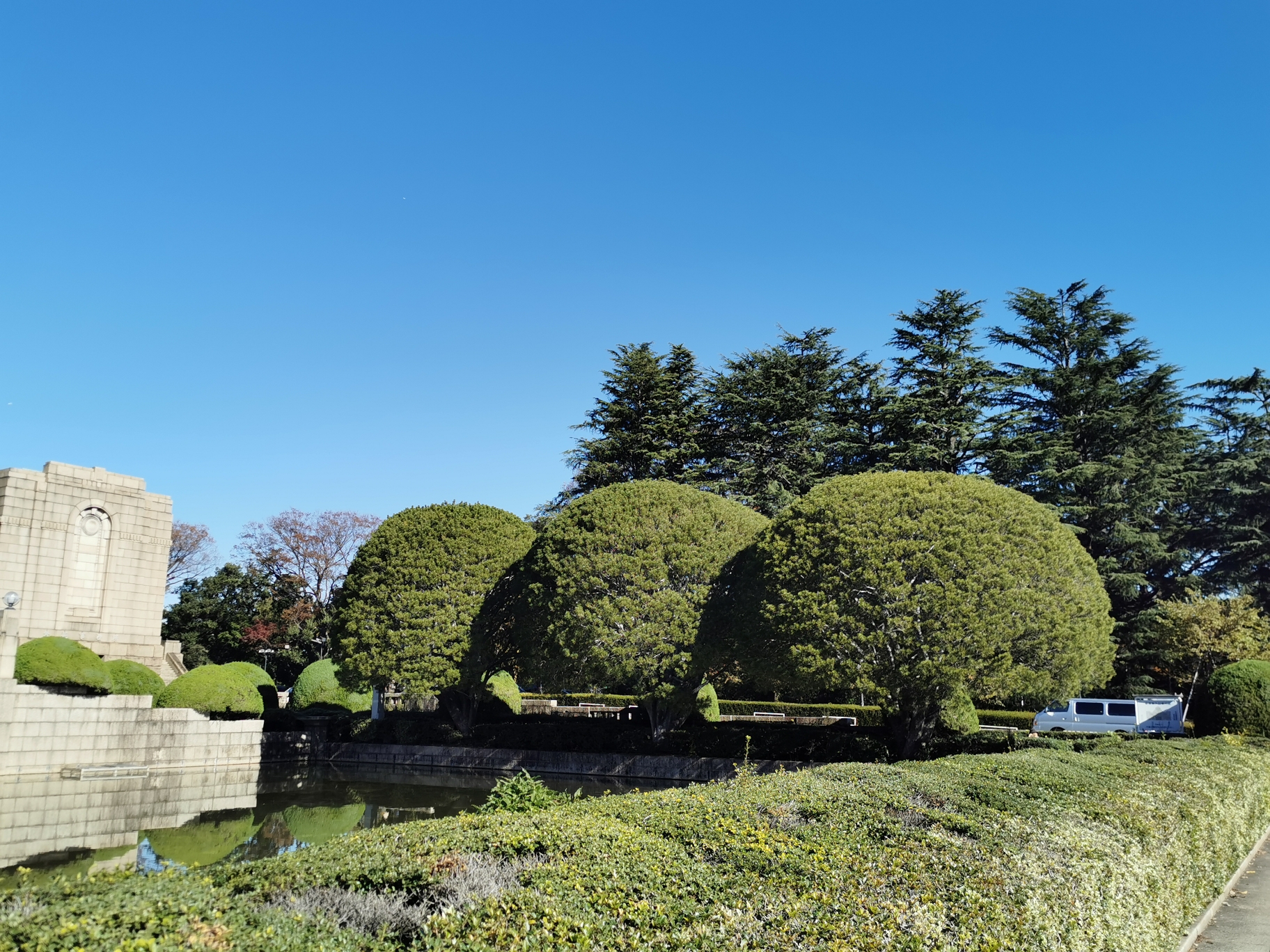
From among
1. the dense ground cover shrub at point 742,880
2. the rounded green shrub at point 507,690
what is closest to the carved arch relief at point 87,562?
the rounded green shrub at point 507,690

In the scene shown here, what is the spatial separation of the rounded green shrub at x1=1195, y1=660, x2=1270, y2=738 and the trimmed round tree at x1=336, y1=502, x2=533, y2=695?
2057 cm

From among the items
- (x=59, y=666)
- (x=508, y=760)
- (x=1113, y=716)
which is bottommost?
(x=508, y=760)

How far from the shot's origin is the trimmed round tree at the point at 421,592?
28.1m

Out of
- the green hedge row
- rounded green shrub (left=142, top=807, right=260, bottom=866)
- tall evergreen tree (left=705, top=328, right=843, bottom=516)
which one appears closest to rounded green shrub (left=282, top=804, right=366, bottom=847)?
rounded green shrub (left=142, top=807, right=260, bottom=866)

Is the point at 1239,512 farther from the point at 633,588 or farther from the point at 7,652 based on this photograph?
the point at 7,652

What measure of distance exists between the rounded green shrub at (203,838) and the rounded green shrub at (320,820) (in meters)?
0.77

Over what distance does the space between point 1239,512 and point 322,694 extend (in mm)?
38438

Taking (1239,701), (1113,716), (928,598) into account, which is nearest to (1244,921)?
(928,598)

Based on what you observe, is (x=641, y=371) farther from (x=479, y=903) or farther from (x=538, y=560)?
(x=479, y=903)

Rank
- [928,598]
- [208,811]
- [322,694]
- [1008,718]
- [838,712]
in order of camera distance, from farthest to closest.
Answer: [322,694] → [838,712] → [1008,718] → [928,598] → [208,811]

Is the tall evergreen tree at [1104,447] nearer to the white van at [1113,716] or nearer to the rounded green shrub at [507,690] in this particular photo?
the white van at [1113,716]

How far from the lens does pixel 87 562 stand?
29.6 metres

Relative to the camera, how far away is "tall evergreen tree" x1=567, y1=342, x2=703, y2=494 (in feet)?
128

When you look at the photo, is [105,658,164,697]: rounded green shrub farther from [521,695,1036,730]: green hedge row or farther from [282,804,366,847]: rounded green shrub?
[521,695,1036,730]: green hedge row
